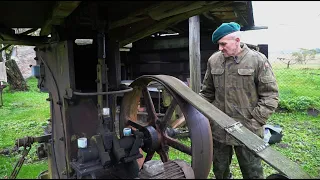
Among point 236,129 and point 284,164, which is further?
point 236,129

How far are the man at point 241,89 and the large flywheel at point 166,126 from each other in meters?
0.51

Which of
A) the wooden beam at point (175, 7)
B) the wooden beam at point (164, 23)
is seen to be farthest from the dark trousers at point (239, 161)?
the wooden beam at point (175, 7)

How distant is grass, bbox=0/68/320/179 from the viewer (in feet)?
13.9

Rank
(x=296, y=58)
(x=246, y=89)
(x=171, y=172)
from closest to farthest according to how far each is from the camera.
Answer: (x=171, y=172)
(x=246, y=89)
(x=296, y=58)

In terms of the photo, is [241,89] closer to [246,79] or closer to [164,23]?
[246,79]

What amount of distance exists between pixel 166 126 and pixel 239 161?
794 millimetres

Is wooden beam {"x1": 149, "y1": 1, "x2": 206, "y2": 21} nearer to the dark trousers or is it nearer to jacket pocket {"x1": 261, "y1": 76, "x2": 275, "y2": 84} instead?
jacket pocket {"x1": 261, "y1": 76, "x2": 275, "y2": 84}

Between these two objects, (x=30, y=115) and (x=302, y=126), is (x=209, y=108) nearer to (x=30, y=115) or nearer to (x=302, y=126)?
(x=302, y=126)

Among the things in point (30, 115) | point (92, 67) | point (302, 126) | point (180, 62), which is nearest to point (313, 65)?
point (302, 126)

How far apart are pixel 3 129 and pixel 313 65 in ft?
39.2

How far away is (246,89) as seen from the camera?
2721 millimetres

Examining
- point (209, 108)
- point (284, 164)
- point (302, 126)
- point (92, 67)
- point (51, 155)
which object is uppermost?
point (92, 67)

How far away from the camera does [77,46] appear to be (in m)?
2.73

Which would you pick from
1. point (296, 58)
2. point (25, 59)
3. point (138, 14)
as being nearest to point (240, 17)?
point (138, 14)
